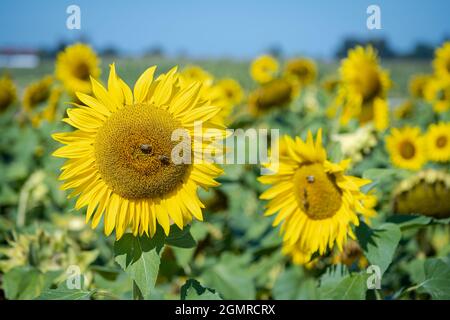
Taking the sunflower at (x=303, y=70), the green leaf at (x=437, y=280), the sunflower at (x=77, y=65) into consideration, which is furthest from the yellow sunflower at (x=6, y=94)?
the green leaf at (x=437, y=280)

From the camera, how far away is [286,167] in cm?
186

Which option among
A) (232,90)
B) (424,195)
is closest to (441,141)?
(424,195)

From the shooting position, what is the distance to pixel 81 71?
3.74 meters

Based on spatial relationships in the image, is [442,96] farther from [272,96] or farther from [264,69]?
[264,69]

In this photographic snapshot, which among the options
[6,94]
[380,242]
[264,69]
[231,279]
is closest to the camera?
[380,242]

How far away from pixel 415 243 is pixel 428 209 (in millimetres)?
759

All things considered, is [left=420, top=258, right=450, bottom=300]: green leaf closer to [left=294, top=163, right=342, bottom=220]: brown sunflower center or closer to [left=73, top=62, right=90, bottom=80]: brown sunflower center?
[left=294, top=163, right=342, bottom=220]: brown sunflower center

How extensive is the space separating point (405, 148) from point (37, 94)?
10.2 ft

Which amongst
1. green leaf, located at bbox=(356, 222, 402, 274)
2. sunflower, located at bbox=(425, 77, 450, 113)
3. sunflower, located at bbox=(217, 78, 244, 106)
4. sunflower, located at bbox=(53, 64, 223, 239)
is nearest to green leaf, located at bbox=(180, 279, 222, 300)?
sunflower, located at bbox=(53, 64, 223, 239)

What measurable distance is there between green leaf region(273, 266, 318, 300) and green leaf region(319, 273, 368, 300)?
0.43 meters

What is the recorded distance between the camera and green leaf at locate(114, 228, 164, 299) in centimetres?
146

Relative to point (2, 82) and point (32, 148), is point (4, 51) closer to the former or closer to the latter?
point (2, 82)
